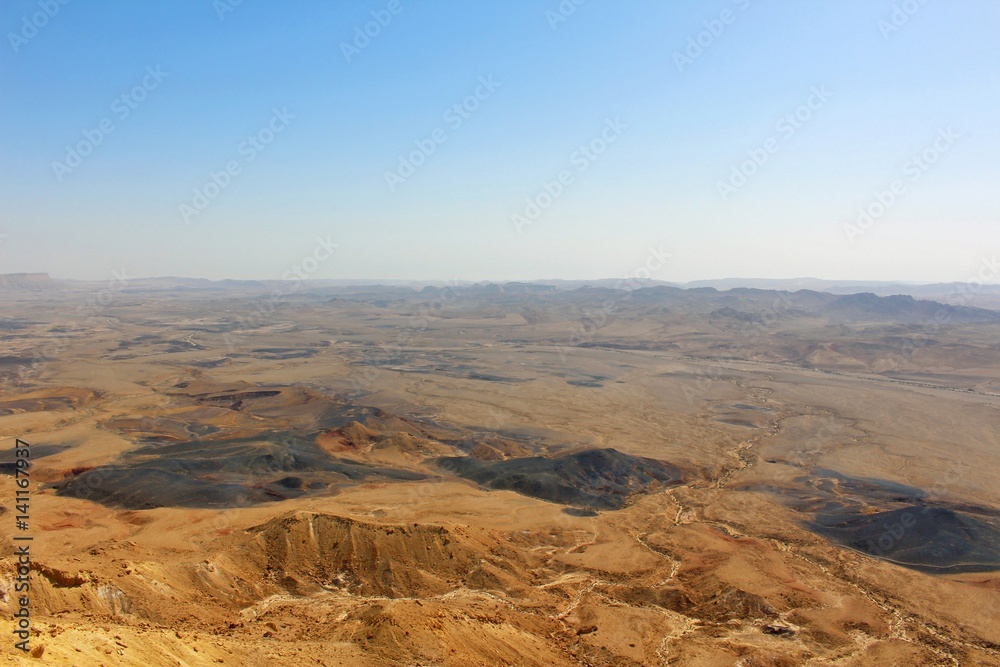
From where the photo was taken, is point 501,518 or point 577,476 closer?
point 501,518

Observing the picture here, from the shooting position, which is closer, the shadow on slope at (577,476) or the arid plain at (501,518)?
the arid plain at (501,518)

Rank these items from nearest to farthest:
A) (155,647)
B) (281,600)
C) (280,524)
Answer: (155,647) < (281,600) < (280,524)

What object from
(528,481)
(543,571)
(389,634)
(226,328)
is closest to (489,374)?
Result: (528,481)

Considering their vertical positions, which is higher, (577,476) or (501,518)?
(577,476)

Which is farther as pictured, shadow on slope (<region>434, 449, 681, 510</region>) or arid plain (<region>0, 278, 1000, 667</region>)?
shadow on slope (<region>434, 449, 681, 510</region>)

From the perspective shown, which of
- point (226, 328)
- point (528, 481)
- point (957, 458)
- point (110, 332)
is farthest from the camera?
point (226, 328)

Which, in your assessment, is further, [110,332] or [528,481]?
[110,332]

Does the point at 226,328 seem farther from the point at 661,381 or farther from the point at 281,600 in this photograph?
the point at 281,600

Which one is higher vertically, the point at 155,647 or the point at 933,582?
the point at 155,647
